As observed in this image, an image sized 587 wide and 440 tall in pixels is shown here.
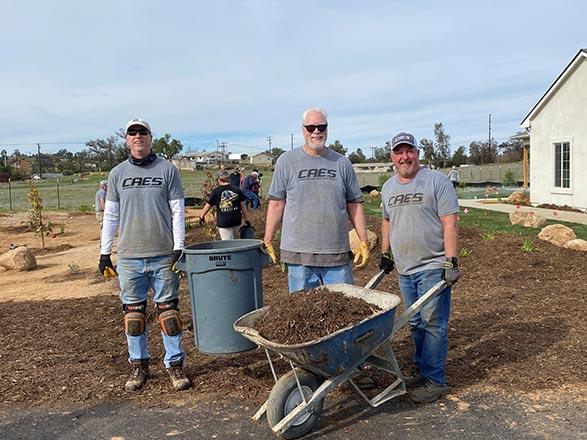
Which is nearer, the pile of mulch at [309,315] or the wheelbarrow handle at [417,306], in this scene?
the pile of mulch at [309,315]

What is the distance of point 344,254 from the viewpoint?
4371 mm

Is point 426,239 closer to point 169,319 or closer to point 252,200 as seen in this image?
point 169,319

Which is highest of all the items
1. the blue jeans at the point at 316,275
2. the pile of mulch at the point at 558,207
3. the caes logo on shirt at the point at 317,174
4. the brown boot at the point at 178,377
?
the caes logo on shirt at the point at 317,174

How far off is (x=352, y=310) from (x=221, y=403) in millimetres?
1293

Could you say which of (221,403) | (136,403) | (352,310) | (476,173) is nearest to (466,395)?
(352,310)

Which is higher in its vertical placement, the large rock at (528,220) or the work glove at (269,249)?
the work glove at (269,249)

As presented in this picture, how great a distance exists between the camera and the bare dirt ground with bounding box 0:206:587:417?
14.7 feet

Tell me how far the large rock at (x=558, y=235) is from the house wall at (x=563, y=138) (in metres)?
7.50

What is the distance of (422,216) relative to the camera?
4.23 m

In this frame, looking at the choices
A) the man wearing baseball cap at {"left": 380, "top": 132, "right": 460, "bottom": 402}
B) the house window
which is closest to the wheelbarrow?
the man wearing baseball cap at {"left": 380, "top": 132, "right": 460, "bottom": 402}

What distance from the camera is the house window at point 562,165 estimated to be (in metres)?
17.5

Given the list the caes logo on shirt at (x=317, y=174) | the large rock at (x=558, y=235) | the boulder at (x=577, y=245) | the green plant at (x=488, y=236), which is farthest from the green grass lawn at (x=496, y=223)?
the caes logo on shirt at (x=317, y=174)

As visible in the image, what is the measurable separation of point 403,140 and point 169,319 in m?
2.26

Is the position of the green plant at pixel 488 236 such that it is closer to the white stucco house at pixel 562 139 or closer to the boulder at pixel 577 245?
the boulder at pixel 577 245
